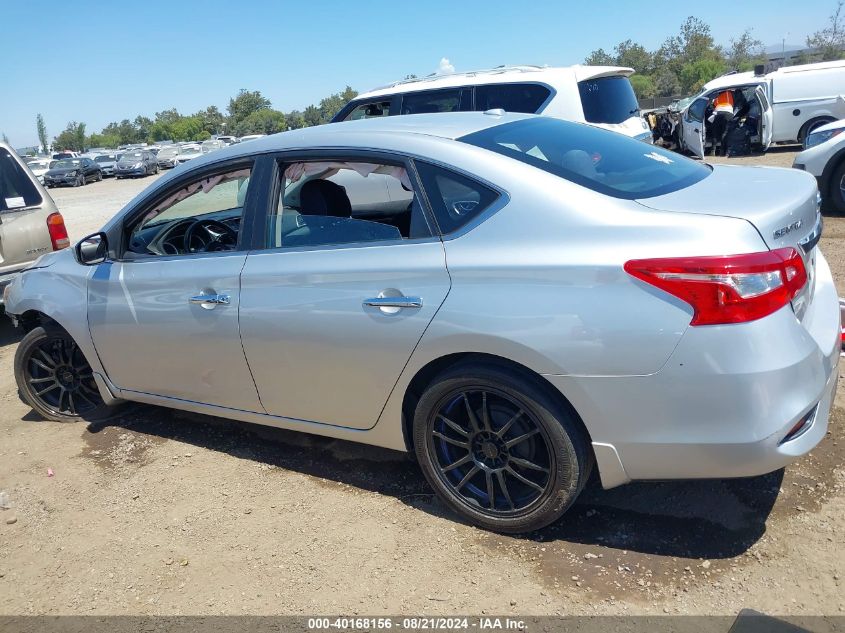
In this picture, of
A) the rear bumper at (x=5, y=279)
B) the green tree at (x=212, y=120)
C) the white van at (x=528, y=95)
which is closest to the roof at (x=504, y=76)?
the white van at (x=528, y=95)

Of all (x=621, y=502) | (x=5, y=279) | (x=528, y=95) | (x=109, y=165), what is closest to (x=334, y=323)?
(x=621, y=502)

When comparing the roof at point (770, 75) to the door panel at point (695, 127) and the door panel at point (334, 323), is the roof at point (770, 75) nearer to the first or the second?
the door panel at point (695, 127)

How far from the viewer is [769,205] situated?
253 cm

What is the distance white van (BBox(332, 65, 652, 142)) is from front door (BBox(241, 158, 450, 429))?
494 centimetres

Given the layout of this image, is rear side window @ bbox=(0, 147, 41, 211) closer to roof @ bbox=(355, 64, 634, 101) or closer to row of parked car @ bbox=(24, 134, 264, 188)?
roof @ bbox=(355, 64, 634, 101)

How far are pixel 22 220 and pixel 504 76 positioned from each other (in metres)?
5.41

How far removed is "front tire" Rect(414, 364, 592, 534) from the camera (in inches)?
104

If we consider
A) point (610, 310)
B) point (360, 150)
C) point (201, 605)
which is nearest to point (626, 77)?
point (360, 150)

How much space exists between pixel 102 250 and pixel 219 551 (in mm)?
1950

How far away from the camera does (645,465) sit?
2.55 metres

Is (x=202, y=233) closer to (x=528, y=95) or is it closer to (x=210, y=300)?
(x=210, y=300)

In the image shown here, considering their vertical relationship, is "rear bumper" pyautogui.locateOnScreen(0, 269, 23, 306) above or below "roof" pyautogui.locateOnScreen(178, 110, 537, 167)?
below

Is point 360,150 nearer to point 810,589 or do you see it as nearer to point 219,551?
point 219,551

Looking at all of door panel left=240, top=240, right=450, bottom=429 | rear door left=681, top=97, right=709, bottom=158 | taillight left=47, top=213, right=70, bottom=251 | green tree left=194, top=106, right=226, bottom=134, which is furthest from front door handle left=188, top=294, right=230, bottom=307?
green tree left=194, top=106, right=226, bottom=134
